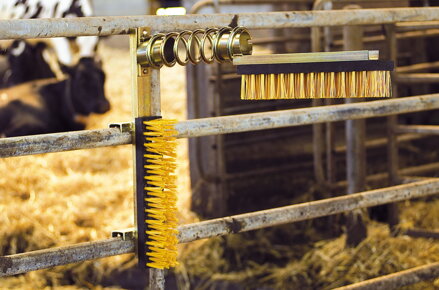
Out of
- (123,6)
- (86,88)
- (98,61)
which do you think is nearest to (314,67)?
(86,88)

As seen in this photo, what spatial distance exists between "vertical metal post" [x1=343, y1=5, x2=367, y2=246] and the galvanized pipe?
1.00 metres

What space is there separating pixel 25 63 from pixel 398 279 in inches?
127

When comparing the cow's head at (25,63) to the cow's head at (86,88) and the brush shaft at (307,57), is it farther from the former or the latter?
the brush shaft at (307,57)

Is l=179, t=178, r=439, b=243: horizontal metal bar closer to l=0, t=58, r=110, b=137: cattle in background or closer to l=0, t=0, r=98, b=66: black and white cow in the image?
l=0, t=0, r=98, b=66: black and white cow

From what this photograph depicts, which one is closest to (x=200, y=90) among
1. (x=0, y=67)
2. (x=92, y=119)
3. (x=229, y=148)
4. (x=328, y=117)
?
(x=229, y=148)

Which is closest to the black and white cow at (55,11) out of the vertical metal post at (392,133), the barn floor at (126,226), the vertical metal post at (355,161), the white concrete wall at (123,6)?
→ the barn floor at (126,226)

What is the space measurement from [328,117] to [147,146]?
2.10 ft

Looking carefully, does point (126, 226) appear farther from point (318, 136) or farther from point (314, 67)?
point (314, 67)

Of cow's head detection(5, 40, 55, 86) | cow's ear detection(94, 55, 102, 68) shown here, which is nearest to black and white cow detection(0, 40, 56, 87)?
cow's head detection(5, 40, 55, 86)

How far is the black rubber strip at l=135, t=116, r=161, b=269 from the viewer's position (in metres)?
1.78

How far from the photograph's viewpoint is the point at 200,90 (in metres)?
4.27

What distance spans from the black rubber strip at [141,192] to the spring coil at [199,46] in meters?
0.16

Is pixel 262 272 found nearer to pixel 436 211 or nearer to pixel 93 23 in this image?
pixel 436 211

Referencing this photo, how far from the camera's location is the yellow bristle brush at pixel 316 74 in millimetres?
1636
